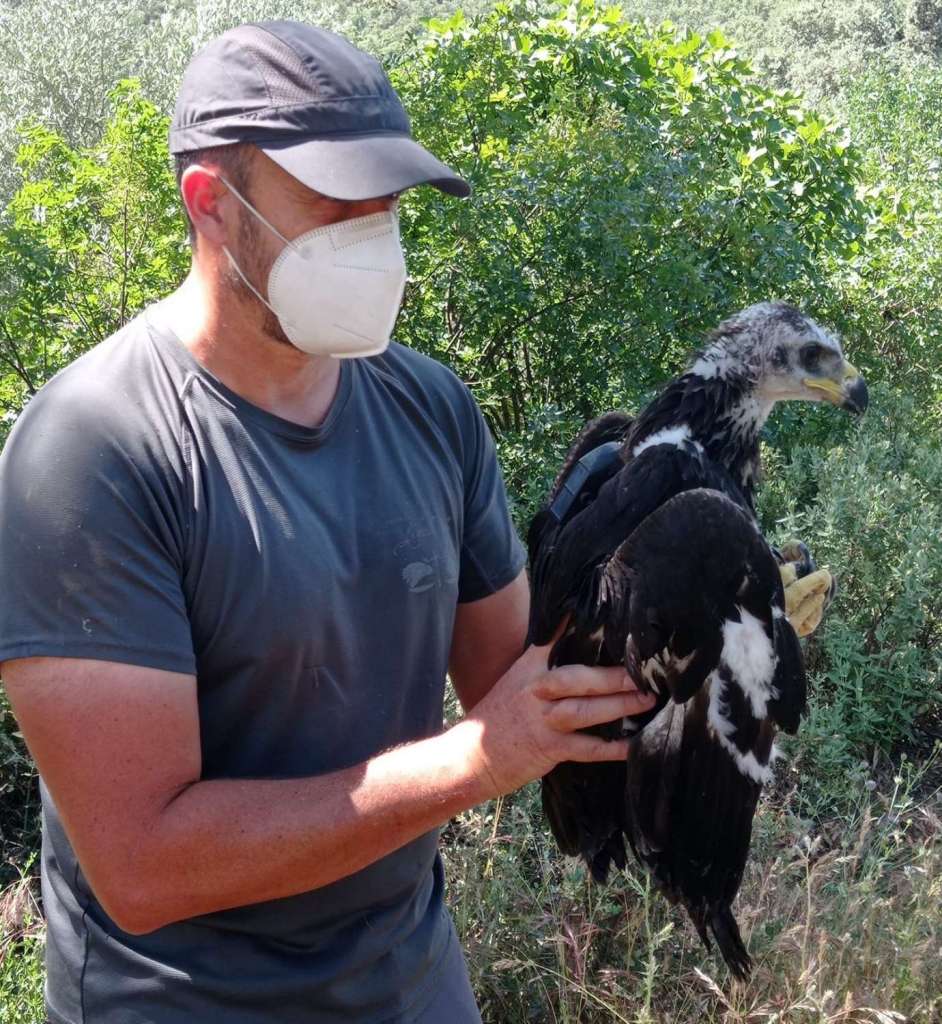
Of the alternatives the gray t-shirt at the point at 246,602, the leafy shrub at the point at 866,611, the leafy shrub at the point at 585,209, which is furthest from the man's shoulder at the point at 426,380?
the leafy shrub at the point at 585,209

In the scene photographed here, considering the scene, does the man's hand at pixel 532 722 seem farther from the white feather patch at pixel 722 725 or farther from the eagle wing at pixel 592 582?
the white feather patch at pixel 722 725

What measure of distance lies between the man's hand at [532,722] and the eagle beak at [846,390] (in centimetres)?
218

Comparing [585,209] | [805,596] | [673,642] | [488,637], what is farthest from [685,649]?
[585,209]

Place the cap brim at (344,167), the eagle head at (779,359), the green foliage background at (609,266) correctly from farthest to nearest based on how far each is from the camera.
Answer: the green foliage background at (609,266) < the eagle head at (779,359) < the cap brim at (344,167)

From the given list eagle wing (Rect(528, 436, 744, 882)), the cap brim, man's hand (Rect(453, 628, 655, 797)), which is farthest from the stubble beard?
eagle wing (Rect(528, 436, 744, 882))

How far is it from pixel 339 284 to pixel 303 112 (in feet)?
1.06

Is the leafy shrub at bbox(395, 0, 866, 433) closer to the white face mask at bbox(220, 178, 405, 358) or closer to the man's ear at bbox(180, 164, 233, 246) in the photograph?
the white face mask at bbox(220, 178, 405, 358)

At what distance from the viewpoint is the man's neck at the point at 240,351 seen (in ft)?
7.44

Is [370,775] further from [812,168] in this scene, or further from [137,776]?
[812,168]

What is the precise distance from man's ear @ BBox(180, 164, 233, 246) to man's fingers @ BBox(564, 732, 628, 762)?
3.56ft

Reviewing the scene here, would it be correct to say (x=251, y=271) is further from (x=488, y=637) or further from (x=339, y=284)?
(x=488, y=637)

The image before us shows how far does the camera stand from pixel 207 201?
7.48 feet

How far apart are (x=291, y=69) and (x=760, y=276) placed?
4921 mm

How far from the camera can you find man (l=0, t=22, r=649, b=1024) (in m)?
2.00
